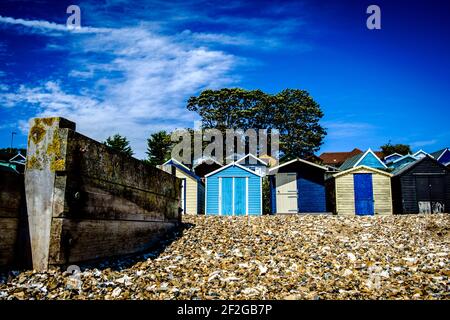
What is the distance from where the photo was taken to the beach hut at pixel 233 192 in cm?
2125

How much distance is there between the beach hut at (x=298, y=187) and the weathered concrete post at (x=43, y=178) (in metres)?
17.8

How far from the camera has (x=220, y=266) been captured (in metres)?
6.39

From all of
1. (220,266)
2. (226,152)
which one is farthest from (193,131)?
(220,266)

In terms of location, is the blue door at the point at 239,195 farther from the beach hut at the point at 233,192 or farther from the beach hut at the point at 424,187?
the beach hut at the point at 424,187

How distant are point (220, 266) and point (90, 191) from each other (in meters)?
2.99

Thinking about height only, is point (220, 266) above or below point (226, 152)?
below

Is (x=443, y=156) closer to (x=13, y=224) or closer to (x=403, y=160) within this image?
(x=403, y=160)

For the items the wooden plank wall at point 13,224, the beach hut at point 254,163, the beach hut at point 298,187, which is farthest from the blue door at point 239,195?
the wooden plank wall at point 13,224

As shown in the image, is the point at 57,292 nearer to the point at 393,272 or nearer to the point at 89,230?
the point at 89,230

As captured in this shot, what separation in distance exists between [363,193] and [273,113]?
26.0m

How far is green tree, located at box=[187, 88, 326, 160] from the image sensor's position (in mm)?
43469

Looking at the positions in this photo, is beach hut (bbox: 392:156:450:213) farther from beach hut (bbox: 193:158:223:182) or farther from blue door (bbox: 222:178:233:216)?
beach hut (bbox: 193:158:223:182)

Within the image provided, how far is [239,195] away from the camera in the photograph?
21.4 meters

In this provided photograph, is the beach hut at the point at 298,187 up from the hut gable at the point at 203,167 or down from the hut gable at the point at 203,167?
down
